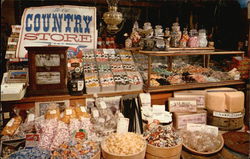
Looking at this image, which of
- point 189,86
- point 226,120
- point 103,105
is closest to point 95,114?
point 103,105

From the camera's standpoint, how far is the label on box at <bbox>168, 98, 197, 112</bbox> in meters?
3.11

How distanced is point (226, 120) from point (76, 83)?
2300 millimetres

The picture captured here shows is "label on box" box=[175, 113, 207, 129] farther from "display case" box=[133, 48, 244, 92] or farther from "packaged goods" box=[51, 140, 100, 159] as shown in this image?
"packaged goods" box=[51, 140, 100, 159]

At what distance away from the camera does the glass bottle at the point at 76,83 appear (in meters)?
2.77

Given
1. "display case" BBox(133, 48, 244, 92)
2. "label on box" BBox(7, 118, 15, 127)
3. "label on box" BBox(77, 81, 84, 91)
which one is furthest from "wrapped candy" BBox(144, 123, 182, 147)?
"label on box" BBox(7, 118, 15, 127)

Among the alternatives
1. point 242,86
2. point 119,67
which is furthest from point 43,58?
point 242,86

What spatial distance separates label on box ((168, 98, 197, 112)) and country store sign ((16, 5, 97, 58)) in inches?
62.6

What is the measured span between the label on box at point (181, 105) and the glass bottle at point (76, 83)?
4.46 feet

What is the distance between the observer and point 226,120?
10.1ft

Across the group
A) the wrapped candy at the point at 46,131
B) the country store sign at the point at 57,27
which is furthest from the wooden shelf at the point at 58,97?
the country store sign at the point at 57,27

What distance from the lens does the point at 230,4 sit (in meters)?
6.84

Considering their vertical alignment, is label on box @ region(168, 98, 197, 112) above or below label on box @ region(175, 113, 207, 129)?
above

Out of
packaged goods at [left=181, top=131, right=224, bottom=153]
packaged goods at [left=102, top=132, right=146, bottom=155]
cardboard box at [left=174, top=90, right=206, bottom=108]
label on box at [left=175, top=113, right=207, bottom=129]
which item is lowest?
packaged goods at [left=181, top=131, right=224, bottom=153]

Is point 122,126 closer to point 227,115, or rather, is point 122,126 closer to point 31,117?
point 31,117
